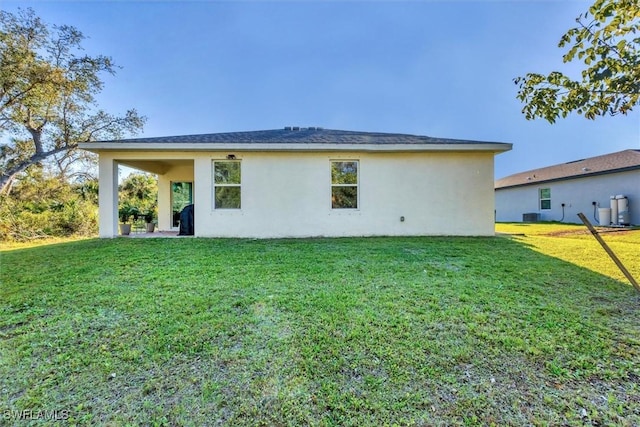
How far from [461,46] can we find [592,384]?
16.3m

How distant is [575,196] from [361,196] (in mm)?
15729

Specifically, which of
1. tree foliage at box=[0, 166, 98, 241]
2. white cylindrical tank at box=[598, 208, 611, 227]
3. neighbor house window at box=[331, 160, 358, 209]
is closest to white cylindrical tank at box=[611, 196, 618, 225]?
white cylindrical tank at box=[598, 208, 611, 227]

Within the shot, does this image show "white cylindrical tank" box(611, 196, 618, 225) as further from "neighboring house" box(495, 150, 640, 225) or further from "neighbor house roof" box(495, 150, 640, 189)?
"neighbor house roof" box(495, 150, 640, 189)

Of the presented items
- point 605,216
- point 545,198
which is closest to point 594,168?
point 605,216

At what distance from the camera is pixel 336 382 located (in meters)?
2.30

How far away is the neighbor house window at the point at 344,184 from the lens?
358 inches

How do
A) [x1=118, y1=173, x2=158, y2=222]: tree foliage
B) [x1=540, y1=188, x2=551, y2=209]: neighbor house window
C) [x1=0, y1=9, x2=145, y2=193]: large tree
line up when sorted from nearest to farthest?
[x1=0, y1=9, x2=145, y2=193]: large tree
[x1=118, y1=173, x2=158, y2=222]: tree foliage
[x1=540, y1=188, x2=551, y2=209]: neighbor house window

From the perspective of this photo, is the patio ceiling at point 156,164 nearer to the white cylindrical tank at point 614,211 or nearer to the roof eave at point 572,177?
the white cylindrical tank at point 614,211

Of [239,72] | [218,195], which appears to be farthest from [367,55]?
[218,195]

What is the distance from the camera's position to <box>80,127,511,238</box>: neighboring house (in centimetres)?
873

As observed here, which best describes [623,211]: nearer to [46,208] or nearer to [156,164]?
[156,164]

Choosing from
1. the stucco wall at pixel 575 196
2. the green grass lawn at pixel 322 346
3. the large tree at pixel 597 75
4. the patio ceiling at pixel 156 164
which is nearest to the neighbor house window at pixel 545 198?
the stucco wall at pixel 575 196

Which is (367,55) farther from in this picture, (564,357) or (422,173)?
(564,357)

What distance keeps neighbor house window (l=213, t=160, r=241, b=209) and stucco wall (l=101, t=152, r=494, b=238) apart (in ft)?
0.60
